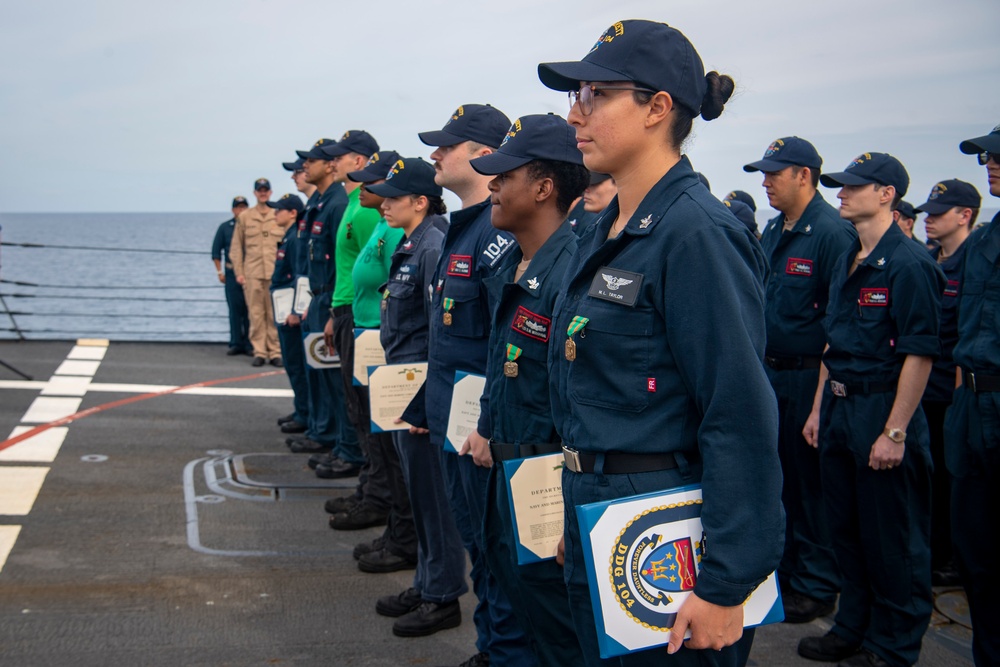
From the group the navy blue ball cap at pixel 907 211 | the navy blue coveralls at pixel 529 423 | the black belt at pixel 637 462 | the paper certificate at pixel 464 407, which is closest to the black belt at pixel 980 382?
the navy blue coveralls at pixel 529 423

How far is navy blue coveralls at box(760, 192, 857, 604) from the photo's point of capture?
15.8 ft

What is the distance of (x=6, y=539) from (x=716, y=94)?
195 inches

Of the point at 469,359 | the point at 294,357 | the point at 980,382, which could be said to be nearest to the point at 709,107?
the point at 469,359

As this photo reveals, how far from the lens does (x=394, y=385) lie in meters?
4.23

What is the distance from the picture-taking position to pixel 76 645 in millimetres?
4152

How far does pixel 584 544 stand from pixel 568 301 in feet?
1.89

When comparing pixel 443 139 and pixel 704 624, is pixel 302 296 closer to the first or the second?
pixel 443 139

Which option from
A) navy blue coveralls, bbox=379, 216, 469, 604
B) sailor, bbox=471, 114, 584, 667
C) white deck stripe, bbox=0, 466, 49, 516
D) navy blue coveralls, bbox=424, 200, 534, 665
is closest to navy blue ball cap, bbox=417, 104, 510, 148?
navy blue coveralls, bbox=424, 200, 534, 665

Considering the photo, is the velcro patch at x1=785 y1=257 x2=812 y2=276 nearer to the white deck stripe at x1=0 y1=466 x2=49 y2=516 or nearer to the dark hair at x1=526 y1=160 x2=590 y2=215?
the dark hair at x1=526 y1=160 x2=590 y2=215

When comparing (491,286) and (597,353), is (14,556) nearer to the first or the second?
(491,286)

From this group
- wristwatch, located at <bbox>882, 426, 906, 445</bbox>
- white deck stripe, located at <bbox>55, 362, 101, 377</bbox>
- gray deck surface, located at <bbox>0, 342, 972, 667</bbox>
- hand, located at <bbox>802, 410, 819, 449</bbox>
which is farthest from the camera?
white deck stripe, located at <bbox>55, 362, 101, 377</bbox>

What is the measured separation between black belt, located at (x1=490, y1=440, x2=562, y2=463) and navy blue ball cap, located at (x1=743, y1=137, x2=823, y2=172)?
104 inches

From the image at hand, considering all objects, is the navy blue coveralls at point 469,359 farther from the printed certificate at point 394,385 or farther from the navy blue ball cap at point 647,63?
the navy blue ball cap at point 647,63

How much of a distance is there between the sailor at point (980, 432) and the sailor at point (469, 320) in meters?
1.76
